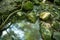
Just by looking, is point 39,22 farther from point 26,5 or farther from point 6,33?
point 6,33

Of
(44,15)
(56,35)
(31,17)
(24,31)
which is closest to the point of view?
(56,35)

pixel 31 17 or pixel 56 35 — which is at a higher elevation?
pixel 31 17

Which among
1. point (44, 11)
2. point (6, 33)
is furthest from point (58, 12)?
point (6, 33)

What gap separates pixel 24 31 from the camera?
5.86 metres

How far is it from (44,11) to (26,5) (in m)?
0.98

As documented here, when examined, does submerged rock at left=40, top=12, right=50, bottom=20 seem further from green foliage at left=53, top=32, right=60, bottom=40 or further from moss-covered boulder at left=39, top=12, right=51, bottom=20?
green foliage at left=53, top=32, right=60, bottom=40

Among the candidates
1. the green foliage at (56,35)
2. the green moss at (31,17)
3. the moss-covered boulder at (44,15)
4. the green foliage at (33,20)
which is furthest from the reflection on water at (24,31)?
the green foliage at (56,35)

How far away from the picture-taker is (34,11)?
709 centimetres

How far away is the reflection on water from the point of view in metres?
5.55

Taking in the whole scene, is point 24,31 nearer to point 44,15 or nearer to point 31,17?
point 31,17

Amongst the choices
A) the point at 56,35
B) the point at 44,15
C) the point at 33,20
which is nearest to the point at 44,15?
the point at 44,15

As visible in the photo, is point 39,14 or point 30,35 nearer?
point 30,35

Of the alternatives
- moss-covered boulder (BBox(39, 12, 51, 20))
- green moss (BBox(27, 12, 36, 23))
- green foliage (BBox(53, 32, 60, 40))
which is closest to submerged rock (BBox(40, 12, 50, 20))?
moss-covered boulder (BBox(39, 12, 51, 20))

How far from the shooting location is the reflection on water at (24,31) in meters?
5.55
